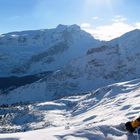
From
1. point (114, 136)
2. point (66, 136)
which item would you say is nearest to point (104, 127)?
point (114, 136)

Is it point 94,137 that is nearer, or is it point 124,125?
point 94,137

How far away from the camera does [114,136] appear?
23.5 meters

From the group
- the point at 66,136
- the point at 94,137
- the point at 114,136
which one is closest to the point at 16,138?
the point at 66,136

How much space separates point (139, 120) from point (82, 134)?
3255 millimetres

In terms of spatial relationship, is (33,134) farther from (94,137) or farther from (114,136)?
(114,136)

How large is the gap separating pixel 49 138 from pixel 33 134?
47.9 inches

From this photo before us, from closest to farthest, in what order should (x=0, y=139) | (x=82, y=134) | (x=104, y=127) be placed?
1. (x=0, y=139)
2. (x=82, y=134)
3. (x=104, y=127)

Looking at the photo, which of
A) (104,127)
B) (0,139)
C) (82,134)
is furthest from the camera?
(104,127)

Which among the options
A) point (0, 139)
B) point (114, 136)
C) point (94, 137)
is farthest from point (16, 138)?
point (114, 136)

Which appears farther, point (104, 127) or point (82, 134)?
point (104, 127)

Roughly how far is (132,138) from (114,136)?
1035 millimetres

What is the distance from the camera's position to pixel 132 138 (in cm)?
2305

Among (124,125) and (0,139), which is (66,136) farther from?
(124,125)

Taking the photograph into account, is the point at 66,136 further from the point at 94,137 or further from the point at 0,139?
the point at 0,139
